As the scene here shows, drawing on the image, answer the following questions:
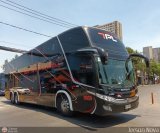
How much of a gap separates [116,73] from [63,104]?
9.61 feet

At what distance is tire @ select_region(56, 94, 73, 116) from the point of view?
989 cm

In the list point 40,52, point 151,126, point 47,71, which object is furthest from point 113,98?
point 40,52

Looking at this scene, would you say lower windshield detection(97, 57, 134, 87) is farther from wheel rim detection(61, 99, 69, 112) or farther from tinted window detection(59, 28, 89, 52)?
wheel rim detection(61, 99, 69, 112)

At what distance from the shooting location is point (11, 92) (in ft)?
57.5

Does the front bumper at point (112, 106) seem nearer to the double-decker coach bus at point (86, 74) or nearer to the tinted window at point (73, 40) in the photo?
the double-decker coach bus at point (86, 74)

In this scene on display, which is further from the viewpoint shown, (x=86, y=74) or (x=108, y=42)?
(x=108, y=42)

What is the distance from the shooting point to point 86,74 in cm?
870

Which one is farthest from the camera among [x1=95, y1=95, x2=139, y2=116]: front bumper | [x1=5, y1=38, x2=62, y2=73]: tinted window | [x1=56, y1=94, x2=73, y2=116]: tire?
[x1=5, y1=38, x2=62, y2=73]: tinted window

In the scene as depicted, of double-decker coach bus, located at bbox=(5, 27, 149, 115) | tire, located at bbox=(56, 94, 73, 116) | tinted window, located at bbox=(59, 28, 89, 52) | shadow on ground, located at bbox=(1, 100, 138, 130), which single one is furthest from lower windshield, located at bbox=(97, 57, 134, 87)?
tire, located at bbox=(56, 94, 73, 116)

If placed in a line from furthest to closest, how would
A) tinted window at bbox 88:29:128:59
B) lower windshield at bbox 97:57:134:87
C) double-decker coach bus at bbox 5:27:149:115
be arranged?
tinted window at bbox 88:29:128:59 → lower windshield at bbox 97:57:134:87 → double-decker coach bus at bbox 5:27:149:115

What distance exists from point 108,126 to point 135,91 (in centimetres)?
220

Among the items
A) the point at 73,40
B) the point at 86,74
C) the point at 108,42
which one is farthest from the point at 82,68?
the point at 108,42

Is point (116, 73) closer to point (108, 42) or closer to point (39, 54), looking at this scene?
point (108, 42)

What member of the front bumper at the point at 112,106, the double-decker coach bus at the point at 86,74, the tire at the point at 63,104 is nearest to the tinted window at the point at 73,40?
the double-decker coach bus at the point at 86,74
